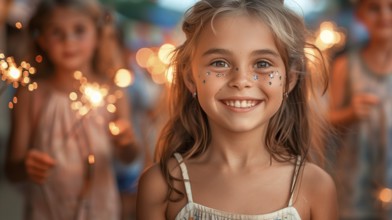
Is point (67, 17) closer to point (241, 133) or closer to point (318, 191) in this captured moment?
point (241, 133)

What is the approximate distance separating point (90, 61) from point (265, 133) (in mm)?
1164

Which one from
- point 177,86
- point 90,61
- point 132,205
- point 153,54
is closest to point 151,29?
point 153,54

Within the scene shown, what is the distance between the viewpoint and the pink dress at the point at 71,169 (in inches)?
115

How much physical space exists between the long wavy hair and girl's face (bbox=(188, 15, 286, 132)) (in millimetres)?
35

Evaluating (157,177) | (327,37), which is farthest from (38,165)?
(327,37)

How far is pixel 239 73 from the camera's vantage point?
209cm

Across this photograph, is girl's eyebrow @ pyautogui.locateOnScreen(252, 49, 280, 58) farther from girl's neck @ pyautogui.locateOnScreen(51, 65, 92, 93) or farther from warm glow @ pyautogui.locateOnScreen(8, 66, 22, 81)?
girl's neck @ pyautogui.locateOnScreen(51, 65, 92, 93)

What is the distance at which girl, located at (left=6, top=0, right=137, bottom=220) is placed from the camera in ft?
9.56

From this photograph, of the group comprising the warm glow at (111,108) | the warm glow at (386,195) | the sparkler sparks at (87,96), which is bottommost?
the warm glow at (386,195)

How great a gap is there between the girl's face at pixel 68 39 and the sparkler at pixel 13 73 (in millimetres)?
465

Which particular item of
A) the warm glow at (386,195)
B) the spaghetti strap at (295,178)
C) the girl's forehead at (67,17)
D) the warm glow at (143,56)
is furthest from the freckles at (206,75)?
the warm glow at (143,56)

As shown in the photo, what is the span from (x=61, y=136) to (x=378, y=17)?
174 cm

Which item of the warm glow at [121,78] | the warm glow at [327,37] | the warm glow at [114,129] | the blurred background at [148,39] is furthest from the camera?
the warm glow at [327,37]

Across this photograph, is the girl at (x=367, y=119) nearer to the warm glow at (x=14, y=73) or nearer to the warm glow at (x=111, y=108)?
the warm glow at (x=111, y=108)
